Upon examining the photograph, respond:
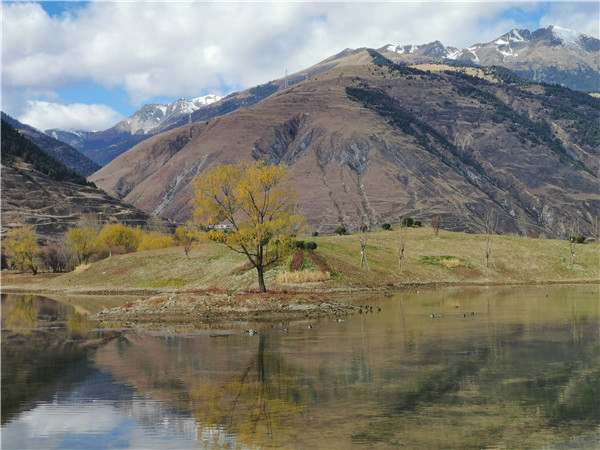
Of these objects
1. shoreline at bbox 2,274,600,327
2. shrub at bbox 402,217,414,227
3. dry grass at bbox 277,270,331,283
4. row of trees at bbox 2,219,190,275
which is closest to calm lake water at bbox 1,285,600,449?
shoreline at bbox 2,274,600,327

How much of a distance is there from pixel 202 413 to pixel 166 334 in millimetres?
21197

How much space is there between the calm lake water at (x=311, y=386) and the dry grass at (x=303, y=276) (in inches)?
1132

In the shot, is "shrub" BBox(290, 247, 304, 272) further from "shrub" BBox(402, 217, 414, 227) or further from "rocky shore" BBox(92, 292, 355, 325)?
"shrub" BBox(402, 217, 414, 227)

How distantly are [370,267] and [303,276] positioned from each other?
1434 centimetres

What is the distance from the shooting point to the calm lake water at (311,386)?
60.2 ft

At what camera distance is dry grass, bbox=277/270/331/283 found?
73.9 metres

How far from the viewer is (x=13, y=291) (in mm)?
100062

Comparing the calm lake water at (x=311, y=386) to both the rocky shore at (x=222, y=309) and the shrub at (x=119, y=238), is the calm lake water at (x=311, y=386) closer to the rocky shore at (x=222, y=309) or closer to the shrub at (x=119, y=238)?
the rocky shore at (x=222, y=309)

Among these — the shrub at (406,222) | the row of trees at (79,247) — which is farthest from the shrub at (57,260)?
the shrub at (406,222)

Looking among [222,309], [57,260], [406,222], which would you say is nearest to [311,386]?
[222,309]

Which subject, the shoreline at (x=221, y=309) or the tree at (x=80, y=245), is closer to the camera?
the shoreline at (x=221, y=309)

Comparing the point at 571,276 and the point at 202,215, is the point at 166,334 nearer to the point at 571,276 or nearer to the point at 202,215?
the point at 202,215

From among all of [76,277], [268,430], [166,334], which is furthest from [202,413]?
[76,277]

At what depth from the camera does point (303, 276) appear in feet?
245
